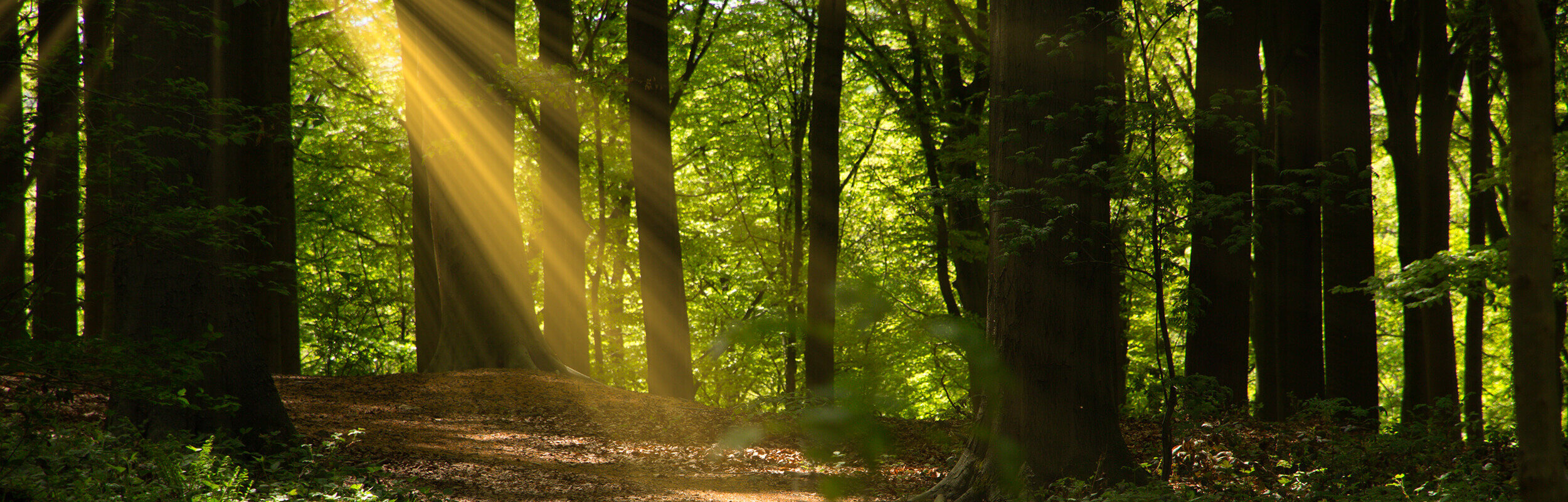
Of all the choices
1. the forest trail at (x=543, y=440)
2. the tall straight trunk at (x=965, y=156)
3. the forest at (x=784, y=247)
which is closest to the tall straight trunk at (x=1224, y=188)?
the forest at (x=784, y=247)

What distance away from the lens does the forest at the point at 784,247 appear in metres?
4.62

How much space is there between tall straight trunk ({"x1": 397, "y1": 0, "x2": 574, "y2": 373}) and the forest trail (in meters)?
0.61

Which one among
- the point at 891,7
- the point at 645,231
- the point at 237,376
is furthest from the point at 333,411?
the point at 891,7

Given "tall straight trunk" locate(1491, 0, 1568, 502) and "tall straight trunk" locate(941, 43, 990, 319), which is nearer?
"tall straight trunk" locate(1491, 0, 1568, 502)

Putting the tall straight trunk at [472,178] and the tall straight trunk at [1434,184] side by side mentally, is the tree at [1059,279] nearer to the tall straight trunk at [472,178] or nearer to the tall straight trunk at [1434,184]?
the tall straight trunk at [472,178]

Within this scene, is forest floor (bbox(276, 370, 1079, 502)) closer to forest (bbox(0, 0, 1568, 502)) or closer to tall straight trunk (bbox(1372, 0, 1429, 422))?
forest (bbox(0, 0, 1568, 502))

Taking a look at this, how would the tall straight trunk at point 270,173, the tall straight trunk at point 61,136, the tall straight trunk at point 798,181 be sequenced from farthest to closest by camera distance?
the tall straight trunk at point 798,181 < the tall straight trunk at point 270,173 < the tall straight trunk at point 61,136

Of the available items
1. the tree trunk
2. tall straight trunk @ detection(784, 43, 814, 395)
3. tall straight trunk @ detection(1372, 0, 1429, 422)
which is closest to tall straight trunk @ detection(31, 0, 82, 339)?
the tree trunk

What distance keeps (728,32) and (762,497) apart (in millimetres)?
11922

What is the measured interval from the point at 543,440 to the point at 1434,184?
38.5 ft

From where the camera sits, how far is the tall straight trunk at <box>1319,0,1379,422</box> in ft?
32.4

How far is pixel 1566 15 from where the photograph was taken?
9.67 metres

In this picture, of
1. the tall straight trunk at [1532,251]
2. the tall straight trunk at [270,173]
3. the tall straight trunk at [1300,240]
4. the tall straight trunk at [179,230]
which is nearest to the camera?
the tall straight trunk at [1532,251]

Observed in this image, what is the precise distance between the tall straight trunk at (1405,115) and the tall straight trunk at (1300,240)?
1.90 meters
